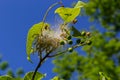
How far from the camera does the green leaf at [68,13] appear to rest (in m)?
1.35

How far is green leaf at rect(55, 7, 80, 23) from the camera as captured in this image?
135 cm

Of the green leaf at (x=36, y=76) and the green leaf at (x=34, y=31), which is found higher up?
the green leaf at (x=34, y=31)

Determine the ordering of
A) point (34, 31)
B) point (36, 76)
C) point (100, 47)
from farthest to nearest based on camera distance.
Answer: point (100, 47), point (36, 76), point (34, 31)

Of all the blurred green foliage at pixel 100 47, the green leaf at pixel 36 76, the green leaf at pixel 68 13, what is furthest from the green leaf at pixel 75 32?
the blurred green foliage at pixel 100 47

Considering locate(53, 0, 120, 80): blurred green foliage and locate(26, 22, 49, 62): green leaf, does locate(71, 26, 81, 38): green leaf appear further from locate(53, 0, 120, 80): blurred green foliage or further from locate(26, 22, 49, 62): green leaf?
locate(53, 0, 120, 80): blurred green foliage

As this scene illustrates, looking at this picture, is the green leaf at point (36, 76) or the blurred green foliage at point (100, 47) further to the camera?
the blurred green foliage at point (100, 47)

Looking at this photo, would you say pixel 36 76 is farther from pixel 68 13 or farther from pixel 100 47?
pixel 100 47

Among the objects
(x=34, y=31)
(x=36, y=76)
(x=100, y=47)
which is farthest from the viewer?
(x=100, y=47)

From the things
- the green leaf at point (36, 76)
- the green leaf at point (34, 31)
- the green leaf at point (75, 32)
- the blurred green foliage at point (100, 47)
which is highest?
the blurred green foliage at point (100, 47)

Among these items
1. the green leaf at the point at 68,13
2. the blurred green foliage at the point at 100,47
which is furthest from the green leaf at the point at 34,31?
the blurred green foliage at the point at 100,47

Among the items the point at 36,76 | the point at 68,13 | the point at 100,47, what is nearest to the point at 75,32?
the point at 68,13

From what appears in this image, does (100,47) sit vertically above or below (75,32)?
above

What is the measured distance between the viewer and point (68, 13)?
136 centimetres

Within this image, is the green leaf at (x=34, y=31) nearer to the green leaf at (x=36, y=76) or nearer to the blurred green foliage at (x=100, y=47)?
the green leaf at (x=36, y=76)
